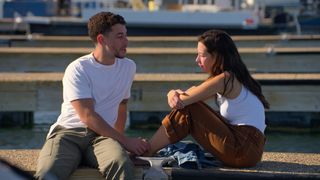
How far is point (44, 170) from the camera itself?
213 inches

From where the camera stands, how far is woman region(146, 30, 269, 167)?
5680mm

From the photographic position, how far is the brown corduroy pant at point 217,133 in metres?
5.67

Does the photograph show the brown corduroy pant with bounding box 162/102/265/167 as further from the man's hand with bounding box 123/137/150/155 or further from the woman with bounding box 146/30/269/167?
the man's hand with bounding box 123/137/150/155

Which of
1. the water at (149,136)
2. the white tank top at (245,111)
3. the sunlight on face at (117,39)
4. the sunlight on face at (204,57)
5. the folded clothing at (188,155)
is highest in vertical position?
the sunlight on face at (117,39)

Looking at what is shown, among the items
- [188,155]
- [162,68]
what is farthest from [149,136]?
[188,155]

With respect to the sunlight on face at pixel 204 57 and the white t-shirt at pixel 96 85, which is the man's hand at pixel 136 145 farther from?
the sunlight on face at pixel 204 57

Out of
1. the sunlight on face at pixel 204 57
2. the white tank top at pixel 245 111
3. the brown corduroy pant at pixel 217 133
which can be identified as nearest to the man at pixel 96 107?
the brown corduroy pant at pixel 217 133

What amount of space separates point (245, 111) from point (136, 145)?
81 centimetres

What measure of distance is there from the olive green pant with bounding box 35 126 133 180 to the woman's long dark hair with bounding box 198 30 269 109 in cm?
93

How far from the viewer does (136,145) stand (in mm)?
5809

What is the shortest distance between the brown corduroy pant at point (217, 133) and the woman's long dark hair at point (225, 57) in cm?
26

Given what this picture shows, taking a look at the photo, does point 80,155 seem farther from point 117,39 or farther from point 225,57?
point 225,57

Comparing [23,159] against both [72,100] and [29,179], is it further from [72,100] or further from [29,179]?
[29,179]

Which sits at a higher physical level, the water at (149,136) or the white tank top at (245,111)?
the white tank top at (245,111)
